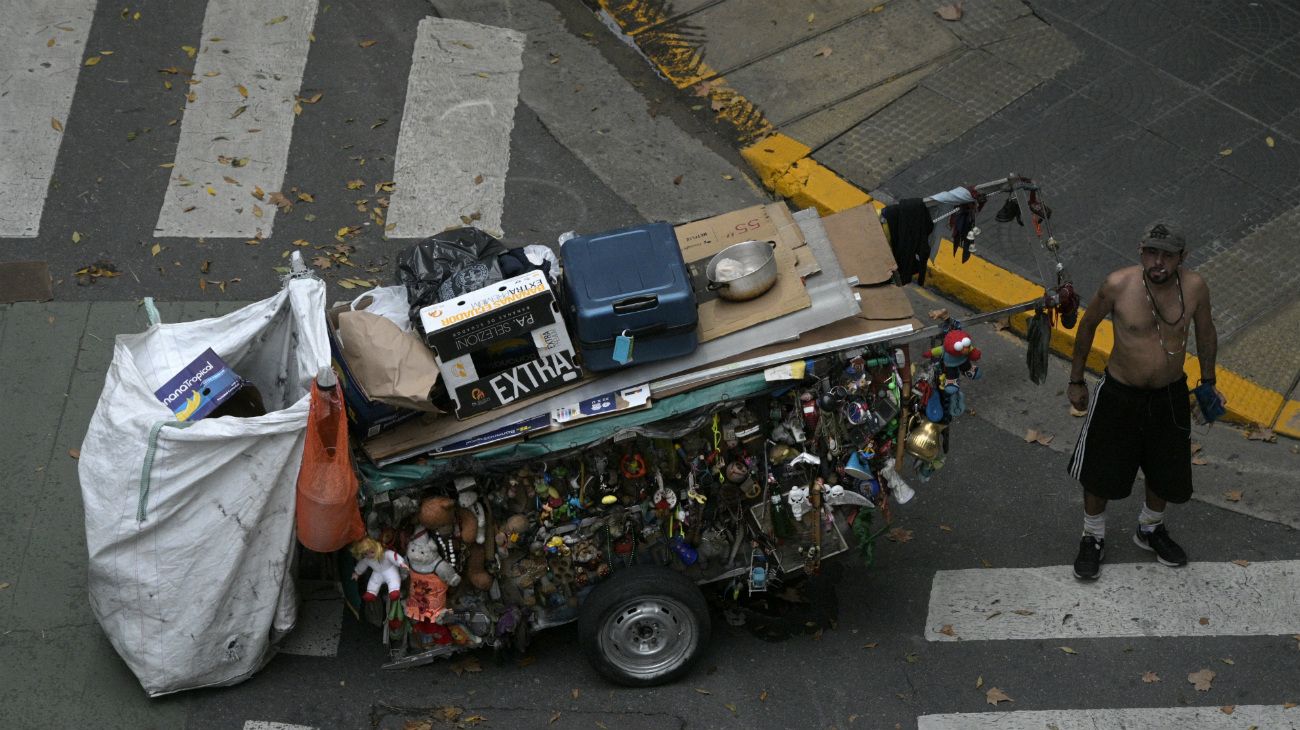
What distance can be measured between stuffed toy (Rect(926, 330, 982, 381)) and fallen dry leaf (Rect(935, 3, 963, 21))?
4621 millimetres

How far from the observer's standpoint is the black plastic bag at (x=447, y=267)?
5.98 metres

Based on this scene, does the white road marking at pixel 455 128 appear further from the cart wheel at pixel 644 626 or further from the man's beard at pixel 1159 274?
the man's beard at pixel 1159 274

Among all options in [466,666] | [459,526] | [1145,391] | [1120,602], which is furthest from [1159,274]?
[466,666]

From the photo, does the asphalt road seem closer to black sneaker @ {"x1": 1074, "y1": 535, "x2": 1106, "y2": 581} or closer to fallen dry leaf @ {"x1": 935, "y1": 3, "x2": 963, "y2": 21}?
black sneaker @ {"x1": 1074, "y1": 535, "x2": 1106, "y2": 581}

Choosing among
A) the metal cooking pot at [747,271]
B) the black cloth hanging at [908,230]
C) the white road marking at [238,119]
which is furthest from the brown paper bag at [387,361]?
the white road marking at [238,119]

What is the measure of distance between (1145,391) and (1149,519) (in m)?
0.78

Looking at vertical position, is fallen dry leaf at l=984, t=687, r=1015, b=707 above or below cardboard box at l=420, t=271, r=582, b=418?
below

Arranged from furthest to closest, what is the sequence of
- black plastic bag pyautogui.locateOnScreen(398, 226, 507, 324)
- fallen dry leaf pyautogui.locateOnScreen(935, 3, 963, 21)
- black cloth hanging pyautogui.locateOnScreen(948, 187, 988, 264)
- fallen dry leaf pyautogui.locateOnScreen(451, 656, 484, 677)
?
1. fallen dry leaf pyautogui.locateOnScreen(935, 3, 963, 21)
2. black cloth hanging pyautogui.locateOnScreen(948, 187, 988, 264)
3. fallen dry leaf pyautogui.locateOnScreen(451, 656, 484, 677)
4. black plastic bag pyautogui.locateOnScreen(398, 226, 507, 324)

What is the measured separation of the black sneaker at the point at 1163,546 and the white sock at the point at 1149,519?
0.07 ft

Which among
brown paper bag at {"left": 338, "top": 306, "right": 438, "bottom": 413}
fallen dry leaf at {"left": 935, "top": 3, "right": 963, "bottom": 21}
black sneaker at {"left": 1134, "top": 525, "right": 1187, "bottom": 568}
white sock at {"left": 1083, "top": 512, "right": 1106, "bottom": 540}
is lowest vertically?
black sneaker at {"left": 1134, "top": 525, "right": 1187, "bottom": 568}

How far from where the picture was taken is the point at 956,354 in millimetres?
5781

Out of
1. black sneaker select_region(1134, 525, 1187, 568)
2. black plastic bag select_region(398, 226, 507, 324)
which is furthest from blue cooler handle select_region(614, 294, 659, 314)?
black sneaker select_region(1134, 525, 1187, 568)

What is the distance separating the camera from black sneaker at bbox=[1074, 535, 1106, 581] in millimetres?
6688

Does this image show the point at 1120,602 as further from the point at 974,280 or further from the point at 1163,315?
the point at 974,280
